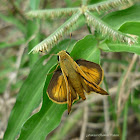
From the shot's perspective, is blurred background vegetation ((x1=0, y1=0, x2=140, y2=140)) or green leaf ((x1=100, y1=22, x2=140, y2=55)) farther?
blurred background vegetation ((x1=0, y1=0, x2=140, y2=140))

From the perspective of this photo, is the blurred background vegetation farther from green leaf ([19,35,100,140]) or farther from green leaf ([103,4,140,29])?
green leaf ([19,35,100,140])

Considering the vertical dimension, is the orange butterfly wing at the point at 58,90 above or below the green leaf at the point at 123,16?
below

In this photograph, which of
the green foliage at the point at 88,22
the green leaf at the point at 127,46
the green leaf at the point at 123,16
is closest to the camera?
the green foliage at the point at 88,22

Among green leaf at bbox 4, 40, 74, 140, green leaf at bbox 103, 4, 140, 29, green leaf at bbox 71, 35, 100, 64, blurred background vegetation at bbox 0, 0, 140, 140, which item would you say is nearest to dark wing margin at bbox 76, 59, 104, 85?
green leaf at bbox 71, 35, 100, 64

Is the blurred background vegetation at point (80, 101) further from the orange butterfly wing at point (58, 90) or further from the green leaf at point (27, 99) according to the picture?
the orange butterfly wing at point (58, 90)

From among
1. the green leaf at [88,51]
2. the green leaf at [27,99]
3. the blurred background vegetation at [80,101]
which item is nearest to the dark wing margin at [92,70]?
the green leaf at [88,51]

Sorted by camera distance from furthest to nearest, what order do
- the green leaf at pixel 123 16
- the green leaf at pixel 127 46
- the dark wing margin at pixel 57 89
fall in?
the green leaf at pixel 123 16 < the green leaf at pixel 127 46 < the dark wing margin at pixel 57 89
